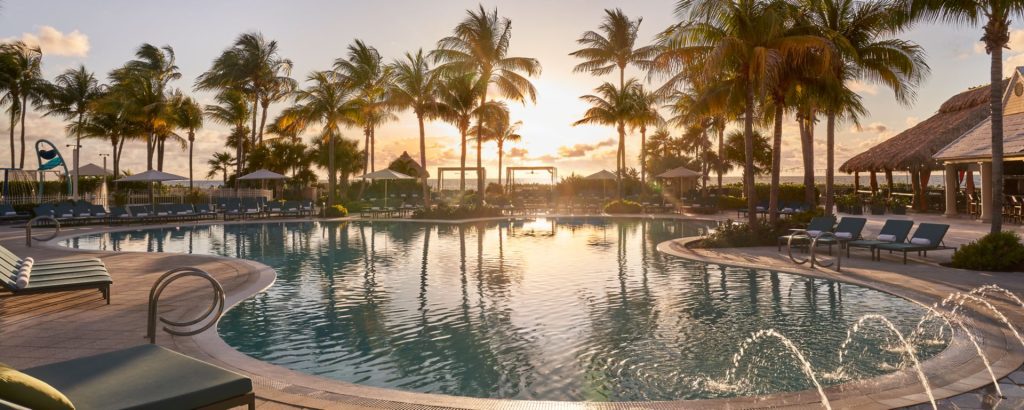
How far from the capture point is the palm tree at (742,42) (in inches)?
586

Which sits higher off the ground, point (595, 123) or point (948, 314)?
point (595, 123)

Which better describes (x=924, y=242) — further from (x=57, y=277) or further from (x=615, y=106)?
(x=615, y=106)

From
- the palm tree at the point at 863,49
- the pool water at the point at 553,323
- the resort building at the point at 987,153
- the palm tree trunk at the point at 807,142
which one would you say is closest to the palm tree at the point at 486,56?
the palm tree trunk at the point at 807,142

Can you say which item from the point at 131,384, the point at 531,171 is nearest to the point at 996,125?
the point at 131,384

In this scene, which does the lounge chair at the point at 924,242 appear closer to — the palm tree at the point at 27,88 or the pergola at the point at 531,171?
the pergola at the point at 531,171

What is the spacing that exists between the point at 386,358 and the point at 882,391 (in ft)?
14.7

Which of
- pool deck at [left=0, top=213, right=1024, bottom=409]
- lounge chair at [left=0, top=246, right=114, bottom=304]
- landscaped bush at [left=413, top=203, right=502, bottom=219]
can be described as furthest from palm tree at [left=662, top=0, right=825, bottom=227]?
landscaped bush at [left=413, top=203, right=502, bottom=219]

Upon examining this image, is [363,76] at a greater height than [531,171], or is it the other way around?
[363,76]

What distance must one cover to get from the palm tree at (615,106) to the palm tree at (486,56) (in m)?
5.13

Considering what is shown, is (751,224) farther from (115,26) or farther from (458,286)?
(115,26)

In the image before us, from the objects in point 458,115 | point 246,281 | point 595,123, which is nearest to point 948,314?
point 246,281

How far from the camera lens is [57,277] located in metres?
7.66

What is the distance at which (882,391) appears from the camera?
4.76m

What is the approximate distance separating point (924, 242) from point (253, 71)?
36741 millimetres
